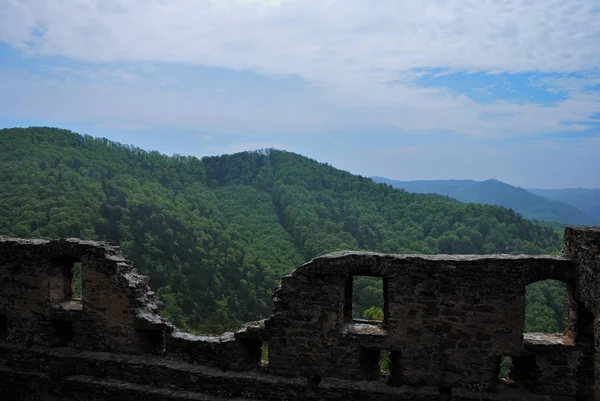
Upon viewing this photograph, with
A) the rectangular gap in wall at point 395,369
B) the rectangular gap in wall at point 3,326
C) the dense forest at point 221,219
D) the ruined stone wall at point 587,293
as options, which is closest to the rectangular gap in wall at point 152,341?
the rectangular gap in wall at point 3,326

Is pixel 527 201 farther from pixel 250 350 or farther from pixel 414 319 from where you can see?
pixel 250 350

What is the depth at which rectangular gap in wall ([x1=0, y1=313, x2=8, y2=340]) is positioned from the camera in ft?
34.4

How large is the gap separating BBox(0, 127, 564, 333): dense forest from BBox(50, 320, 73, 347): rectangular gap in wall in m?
16.6

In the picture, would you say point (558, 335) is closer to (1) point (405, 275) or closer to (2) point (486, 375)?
(2) point (486, 375)

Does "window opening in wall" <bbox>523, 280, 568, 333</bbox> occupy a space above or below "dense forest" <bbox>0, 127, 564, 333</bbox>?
below

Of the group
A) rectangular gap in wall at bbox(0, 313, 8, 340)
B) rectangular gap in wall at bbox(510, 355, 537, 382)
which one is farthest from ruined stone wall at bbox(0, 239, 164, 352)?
rectangular gap in wall at bbox(510, 355, 537, 382)

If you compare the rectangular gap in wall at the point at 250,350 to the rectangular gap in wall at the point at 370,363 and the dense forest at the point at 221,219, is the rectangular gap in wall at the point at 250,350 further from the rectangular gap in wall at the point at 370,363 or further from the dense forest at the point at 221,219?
the dense forest at the point at 221,219

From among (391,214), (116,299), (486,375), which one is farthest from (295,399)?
(391,214)

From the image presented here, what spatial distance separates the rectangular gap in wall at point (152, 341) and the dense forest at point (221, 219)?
17.0 m

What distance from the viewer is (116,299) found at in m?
9.69

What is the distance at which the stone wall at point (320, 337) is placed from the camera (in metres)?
8.10

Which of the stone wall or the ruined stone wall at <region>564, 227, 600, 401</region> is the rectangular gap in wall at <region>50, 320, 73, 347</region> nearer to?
the stone wall

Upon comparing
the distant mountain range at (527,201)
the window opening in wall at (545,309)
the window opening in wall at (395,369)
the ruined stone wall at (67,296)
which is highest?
the distant mountain range at (527,201)

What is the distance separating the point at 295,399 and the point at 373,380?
144cm
